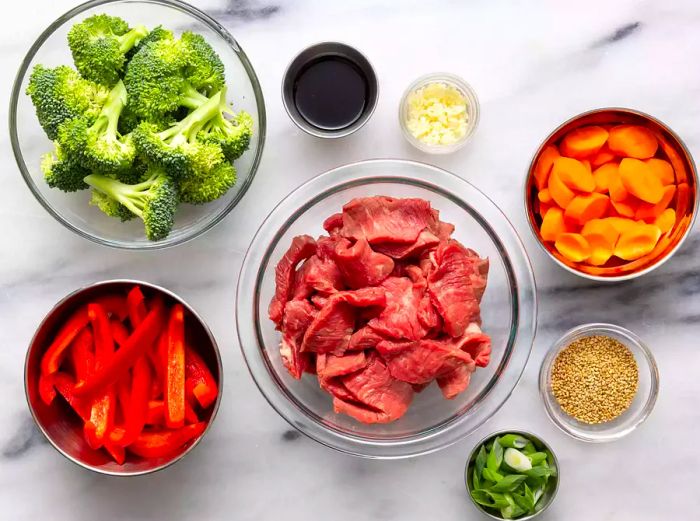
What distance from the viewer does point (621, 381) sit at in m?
2.58

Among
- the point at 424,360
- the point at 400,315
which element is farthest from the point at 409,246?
the point at 424,360

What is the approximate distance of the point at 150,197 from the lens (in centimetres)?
226

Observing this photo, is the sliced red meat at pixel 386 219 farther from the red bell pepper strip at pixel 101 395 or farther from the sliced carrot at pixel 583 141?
the red bell pepper strip at pixel 101 395

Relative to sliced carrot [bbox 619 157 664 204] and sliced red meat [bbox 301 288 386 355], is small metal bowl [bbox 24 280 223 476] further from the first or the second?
sliced carrot [bbox 619 157 664 204]

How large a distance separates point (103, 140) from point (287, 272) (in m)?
0.69

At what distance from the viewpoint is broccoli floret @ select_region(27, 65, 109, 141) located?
2.23m

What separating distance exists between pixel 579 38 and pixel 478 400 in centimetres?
132

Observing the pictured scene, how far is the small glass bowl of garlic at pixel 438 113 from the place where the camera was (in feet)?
8.14

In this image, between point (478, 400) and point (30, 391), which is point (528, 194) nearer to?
point (478, 400)

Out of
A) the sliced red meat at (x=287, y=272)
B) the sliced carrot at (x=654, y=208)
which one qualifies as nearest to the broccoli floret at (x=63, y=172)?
the sliced red meat at (x=287, y=272)

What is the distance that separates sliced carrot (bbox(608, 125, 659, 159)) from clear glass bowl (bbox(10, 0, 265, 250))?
3.86 ft

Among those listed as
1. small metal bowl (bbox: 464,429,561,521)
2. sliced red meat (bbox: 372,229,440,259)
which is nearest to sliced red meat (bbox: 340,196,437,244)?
sliced red meat (bbox: 372,229,440,259)

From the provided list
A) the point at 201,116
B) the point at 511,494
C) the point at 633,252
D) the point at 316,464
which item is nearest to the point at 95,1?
the point at 201,116

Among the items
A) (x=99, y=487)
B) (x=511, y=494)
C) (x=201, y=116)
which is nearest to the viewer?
(x=201, y=116)
